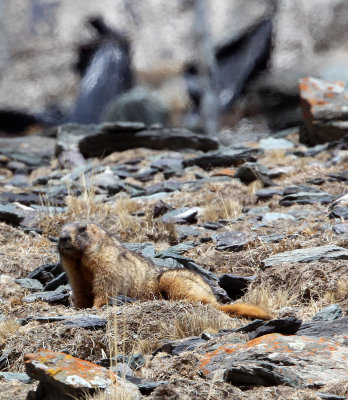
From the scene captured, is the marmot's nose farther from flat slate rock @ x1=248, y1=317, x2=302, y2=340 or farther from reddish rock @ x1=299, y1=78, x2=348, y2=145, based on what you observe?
reddish rock @ x1=299, y1=78, x2=348, y2=145

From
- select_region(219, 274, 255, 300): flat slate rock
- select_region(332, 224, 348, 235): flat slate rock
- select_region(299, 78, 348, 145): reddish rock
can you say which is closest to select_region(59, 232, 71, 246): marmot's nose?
select_region(219, 274, 255, 300): flat slate rock

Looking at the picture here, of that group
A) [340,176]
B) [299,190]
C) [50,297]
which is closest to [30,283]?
[50,297]

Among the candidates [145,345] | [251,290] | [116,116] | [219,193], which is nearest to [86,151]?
[116,116]

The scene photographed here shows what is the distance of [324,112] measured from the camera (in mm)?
17234

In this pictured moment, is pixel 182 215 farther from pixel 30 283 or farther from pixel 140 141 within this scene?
pixel 140 141

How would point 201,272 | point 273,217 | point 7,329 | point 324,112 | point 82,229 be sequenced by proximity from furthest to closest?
point 324,112, point 273,217, point 201,272, point 82,229, point 7,329

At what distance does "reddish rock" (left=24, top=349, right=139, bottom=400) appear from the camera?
383 cm

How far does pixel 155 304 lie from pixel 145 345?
0.65m

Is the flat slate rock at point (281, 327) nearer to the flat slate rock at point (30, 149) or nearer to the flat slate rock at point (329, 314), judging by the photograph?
the flat slate rock at point (329, 314)

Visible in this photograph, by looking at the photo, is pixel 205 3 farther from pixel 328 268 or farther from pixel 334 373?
pixel 334 373

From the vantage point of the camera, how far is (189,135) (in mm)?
18000

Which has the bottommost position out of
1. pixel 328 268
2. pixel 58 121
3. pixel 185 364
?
pixel 58 121

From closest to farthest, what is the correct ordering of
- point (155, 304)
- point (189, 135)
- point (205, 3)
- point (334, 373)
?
point (334, 373) < point (155, 304) < point (189, 135) < point (205, 3)

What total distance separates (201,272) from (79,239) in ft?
4.97
